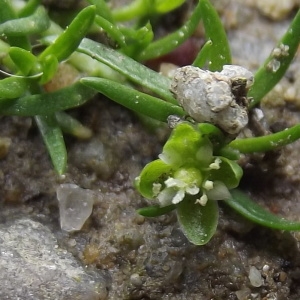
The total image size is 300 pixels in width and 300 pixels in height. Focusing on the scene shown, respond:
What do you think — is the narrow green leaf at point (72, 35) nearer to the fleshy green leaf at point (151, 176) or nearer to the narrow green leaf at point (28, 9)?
the narrow green leaf at point (28, 9)

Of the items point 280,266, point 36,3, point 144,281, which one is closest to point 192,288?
point 144,281

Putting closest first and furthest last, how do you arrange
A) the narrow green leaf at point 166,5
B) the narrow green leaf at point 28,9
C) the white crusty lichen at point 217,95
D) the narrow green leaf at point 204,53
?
the white crusty lichen at point 217,95, the narrow green leaf at point 204,53, the narrow green leaf at point 28,9, the narrow green leaf at point 166,5

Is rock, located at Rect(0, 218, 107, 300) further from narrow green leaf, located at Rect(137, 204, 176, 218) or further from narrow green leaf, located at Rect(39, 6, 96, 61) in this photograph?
narrow green leaf, located at Rect(39, 6, 96, 61)

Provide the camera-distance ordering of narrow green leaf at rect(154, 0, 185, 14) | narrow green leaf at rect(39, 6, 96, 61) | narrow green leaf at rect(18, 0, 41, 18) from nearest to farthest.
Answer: narrow green leaf at rect(39, 6, 96, 61)
narrow green leaf at rect(18, 0, 41, 18)
narrow green leaf at rect(154, 0, 185, 14)

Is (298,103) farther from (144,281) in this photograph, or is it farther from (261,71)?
→ (144,281)

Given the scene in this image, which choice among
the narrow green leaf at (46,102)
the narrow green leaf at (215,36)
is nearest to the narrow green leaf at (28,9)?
the narrow green leaf at (46,102)

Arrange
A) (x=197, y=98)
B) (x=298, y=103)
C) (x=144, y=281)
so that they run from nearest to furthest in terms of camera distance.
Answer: (x=197, y=98) < (x=144, y=281) < (x=298, y=103)

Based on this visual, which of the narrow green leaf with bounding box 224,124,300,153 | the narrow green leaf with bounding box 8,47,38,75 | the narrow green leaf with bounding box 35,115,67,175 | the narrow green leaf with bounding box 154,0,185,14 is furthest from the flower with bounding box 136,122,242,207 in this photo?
the narrow green leaf with bounding box 154,0,185,14

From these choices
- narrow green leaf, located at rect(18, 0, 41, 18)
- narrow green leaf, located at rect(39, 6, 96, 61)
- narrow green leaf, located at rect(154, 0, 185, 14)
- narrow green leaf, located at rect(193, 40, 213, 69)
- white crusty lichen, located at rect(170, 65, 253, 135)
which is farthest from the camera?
narrow green leaf, located at rect(154, 0, 185, 14)
